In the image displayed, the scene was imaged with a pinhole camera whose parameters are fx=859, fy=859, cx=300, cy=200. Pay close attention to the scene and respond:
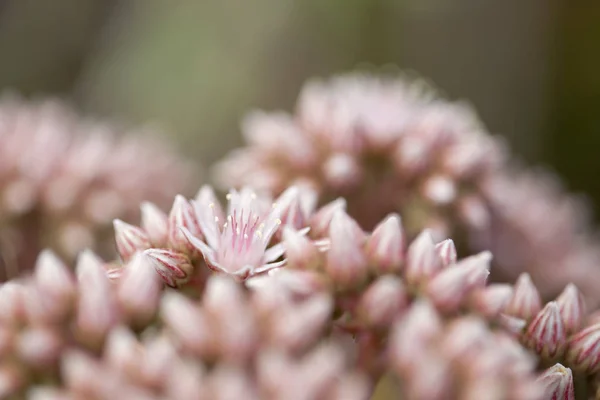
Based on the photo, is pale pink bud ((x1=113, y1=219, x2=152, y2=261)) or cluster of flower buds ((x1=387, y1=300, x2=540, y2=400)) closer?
cluster of flower buds ((x1=387, y1=300, x2=540, y2=400))

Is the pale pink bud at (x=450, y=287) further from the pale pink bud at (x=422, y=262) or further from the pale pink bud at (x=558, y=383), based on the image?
the pale pink bud at (x=558, y=383)

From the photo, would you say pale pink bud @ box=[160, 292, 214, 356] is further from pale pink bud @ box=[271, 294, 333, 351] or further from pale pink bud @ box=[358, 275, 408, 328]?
pale pink bud @ box=[358, 275, 408, 328]

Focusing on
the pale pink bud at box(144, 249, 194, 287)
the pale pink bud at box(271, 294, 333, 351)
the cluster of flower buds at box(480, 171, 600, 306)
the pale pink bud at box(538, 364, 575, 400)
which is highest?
the pale pink bud at box(144, 249, 194, 287)

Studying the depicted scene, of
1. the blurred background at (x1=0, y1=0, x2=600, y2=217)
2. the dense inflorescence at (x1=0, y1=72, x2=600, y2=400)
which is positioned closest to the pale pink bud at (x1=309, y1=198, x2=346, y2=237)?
the dense inflorescence at (x1=0, y1=72, x2=600, y2=400)

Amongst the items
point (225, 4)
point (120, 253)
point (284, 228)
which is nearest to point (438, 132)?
point (284, 228)

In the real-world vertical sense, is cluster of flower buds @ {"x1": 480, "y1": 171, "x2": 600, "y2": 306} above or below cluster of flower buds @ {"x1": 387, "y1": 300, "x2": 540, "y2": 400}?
below

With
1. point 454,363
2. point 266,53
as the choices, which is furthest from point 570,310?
point 266,53

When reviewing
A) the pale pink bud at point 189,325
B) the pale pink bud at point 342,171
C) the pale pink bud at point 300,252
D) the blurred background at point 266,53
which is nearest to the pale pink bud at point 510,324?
the pale pink bud at point 300,252

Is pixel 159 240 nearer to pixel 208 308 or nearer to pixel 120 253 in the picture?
pixel 120 253
